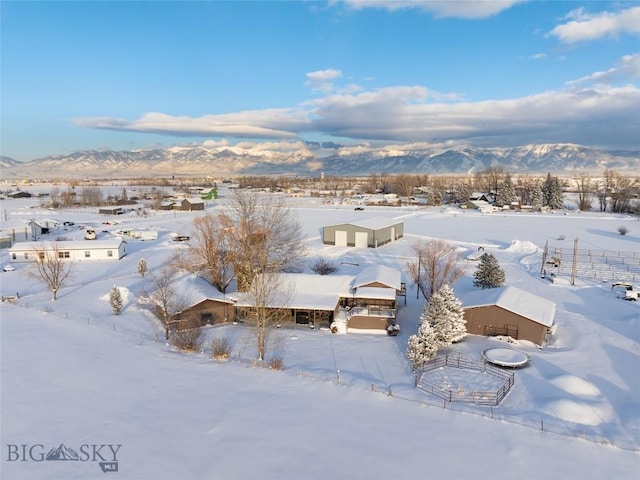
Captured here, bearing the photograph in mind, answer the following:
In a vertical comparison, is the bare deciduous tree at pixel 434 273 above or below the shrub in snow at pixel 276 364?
above

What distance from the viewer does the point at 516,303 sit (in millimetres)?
23609

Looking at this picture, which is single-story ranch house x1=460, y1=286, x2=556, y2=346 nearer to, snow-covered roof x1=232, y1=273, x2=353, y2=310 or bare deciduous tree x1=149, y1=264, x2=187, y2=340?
snow-covered roof x1=232, y1=273, x2=353, y2=310

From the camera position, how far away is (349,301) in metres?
26.9

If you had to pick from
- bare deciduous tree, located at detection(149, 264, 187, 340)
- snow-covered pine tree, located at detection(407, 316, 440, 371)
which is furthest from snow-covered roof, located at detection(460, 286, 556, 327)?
bare deciduous tree, located at detection(149, 264, 187, 340)

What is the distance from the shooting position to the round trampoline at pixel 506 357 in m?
19.2

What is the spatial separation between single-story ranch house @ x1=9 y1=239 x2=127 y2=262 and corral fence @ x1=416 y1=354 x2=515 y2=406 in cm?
3266

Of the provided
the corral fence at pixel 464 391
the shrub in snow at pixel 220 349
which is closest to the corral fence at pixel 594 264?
the corral fence at pixel 464 391

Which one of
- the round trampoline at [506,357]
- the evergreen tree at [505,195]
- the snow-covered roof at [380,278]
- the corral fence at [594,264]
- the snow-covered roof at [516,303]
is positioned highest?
the evergreen tree at [505,195]

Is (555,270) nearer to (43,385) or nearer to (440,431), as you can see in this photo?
(440,431)

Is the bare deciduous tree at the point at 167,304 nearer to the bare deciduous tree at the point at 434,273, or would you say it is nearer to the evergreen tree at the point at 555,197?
the bare deciduous tree at the point at 434,273

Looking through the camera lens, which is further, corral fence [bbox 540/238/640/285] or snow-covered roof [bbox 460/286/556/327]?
corral fence [bbox 540/238/640/285]

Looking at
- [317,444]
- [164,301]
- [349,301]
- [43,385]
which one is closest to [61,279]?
[164,301]

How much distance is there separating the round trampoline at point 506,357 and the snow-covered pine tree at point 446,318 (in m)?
1.59

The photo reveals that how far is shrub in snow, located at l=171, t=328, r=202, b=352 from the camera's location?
21.3 m
